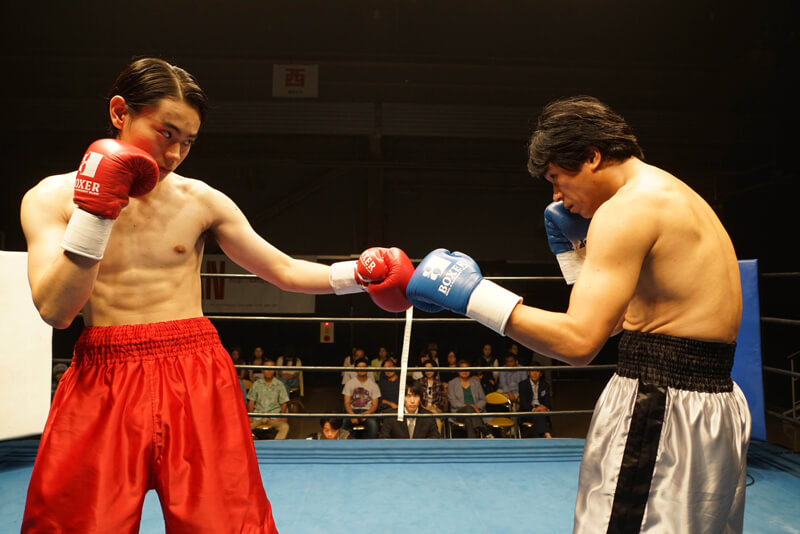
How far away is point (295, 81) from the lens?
691cm

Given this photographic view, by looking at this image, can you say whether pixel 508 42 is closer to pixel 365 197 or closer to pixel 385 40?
pixel 385 40

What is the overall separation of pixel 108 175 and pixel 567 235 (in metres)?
1.10

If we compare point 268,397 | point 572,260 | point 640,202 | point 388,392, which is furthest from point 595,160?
point 268,397

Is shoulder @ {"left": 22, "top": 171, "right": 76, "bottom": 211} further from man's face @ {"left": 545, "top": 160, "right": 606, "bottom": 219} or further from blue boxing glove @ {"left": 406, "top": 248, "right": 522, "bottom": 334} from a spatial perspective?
man's face @ {"left": 545, "top": 160, "right": 606, "bottom": 219}

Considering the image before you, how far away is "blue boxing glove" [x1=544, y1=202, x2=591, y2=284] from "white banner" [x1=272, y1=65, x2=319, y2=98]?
19.5ft

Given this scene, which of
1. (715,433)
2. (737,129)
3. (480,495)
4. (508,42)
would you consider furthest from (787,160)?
Answer: (715,433)

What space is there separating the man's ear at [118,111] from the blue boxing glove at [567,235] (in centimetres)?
102

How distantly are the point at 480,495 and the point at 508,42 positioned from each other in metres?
6.02

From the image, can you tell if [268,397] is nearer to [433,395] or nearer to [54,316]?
[433,395]

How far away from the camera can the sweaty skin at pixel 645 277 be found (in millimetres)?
997

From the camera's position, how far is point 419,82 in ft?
22.9

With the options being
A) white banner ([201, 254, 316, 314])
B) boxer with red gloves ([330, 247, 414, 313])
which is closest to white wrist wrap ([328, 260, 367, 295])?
boxer with red gloves ([330, 247, 414, 313])

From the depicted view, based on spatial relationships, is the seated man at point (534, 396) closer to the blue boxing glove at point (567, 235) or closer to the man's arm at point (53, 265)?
the blue boxing glove at point (567, 235)

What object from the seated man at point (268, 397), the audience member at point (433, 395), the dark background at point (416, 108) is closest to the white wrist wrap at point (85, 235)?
the audience member at point (433, 395)
